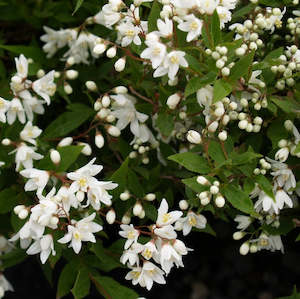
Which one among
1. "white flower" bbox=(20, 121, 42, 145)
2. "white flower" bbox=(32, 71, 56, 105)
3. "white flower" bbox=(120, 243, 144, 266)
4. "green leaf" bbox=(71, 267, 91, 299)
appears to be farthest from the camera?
"white flower" bbox=(32, 71, 56, 105)

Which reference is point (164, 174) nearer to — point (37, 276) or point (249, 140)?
point (249, 140)

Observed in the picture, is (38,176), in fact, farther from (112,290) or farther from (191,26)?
(191,26)

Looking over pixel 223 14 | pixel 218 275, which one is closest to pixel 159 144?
pixel 223 14

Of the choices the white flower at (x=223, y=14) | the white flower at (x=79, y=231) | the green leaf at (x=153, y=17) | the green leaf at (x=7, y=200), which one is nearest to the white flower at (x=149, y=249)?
the white flower at (x=79, y=231)

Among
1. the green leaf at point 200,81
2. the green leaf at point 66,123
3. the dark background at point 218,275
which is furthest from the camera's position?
the dark background at point 218,275

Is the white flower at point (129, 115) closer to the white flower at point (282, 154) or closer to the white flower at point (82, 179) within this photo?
the white flower at point (82, 179)

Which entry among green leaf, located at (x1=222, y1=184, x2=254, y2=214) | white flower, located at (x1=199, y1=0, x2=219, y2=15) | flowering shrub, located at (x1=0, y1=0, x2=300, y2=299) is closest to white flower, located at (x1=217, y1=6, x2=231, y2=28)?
flowering shrub, located at (x1=0, y1=0, x2=300, y2=299)

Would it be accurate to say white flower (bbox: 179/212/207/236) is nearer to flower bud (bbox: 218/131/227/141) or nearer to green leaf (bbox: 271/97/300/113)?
flower bud (bbox: 218/131/227/141)
